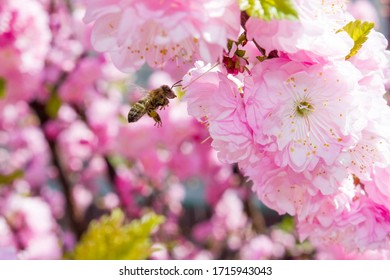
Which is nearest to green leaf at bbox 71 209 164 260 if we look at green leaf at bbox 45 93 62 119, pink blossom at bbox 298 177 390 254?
A: pink blossom at bbox 298 177 390 254

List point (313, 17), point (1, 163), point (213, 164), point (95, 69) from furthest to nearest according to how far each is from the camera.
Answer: point (1, 163)
point (213, 164)
point (95, 69)
point (313, 17)

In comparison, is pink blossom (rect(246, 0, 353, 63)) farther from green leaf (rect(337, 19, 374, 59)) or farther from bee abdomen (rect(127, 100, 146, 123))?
bee abdomen (rect(127, 100, 146, 123))

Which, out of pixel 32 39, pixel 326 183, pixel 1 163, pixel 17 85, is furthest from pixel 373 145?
pixel 1 163

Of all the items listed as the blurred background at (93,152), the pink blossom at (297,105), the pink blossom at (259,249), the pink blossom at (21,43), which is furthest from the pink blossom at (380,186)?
the pink blossom at (259,249)

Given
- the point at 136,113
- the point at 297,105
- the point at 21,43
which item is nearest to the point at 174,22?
the point at 297,105

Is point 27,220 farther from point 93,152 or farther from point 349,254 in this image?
point 349,254
